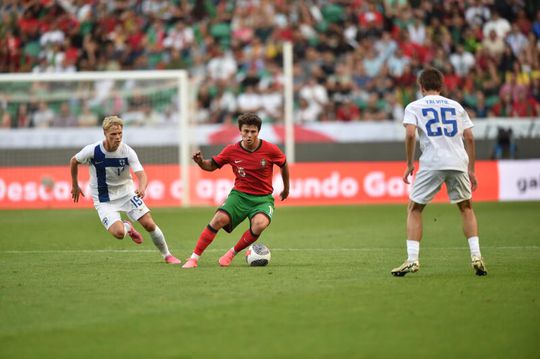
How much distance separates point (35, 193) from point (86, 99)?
2685mm

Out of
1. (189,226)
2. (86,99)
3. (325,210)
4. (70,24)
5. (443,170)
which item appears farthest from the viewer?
(70,24)

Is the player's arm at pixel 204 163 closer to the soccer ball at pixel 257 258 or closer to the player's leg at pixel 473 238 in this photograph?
the soccer ball at pixel 257 258

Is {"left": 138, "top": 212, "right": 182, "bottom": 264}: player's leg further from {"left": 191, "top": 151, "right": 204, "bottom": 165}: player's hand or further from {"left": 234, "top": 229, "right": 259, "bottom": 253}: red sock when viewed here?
{"left": 191, "top": 151, "right": 204, "bottom": 165}: player's hand

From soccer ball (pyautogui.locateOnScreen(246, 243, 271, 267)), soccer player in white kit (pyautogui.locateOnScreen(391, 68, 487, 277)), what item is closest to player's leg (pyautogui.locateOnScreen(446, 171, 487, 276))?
soccer player in white kit (pyautogui.locateOnScreen(391, 68, 487, 277))

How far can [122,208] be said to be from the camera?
10.9 m

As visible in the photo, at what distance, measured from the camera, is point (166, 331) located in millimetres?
6301

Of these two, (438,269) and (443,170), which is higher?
(443,170)

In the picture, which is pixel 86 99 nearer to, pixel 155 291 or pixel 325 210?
pixel 325 210

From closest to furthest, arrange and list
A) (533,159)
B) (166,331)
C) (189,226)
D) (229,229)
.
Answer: (166,331) < (229,229) < (189,226) < (533,159)

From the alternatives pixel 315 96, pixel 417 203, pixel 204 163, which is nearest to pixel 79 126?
pixel 315 96

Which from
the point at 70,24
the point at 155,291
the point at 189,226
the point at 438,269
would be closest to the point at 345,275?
the point at 438,269

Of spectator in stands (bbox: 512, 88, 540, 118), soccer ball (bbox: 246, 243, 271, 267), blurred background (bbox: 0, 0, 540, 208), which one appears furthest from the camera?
spectator in stands (bbox: 512, 88, 540, 118)

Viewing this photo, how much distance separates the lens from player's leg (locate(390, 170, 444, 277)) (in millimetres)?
8930

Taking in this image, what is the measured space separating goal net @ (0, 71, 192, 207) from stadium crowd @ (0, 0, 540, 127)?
→ 113 mm
